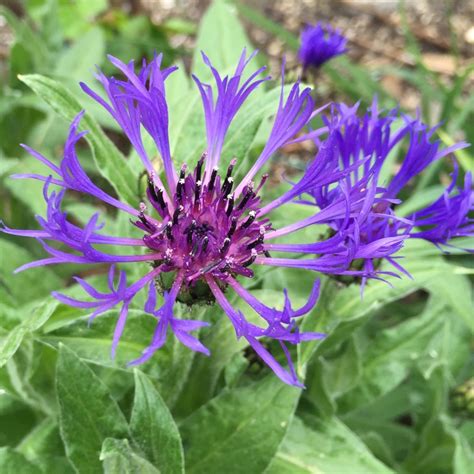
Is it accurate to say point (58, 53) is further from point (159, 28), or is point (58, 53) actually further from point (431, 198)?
point (431, 198)

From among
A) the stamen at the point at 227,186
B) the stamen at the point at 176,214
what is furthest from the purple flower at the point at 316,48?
the stamen at the point at 176,214

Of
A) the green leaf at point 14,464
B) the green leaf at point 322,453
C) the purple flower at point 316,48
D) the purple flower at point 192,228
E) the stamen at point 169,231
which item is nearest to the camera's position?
the purple flower at point 192,228

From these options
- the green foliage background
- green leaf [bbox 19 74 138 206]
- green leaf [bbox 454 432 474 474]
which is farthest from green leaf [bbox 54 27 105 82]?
green leaf [bbox 454 432 474 474]

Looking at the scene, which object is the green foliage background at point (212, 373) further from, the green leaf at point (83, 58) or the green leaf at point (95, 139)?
the green leaf at point (83, 58)

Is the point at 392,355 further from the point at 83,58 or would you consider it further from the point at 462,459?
the point at 83,58

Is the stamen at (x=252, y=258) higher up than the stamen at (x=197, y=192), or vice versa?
the stamen at (x=197, y=192)

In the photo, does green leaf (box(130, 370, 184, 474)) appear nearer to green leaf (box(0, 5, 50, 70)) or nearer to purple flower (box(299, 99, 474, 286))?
purple flower (box(299, 99, 474, 286))

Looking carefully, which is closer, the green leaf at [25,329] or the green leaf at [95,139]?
the green leaf at [25,329]
